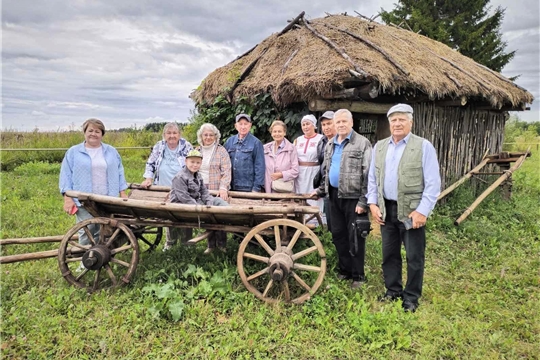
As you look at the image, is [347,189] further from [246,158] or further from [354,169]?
[246,158]

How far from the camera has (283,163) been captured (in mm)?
4812

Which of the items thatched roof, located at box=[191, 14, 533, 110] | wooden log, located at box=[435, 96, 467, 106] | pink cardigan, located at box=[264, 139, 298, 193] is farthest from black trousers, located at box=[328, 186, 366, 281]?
wooden log, located at box=[435, 96, 467, 106]

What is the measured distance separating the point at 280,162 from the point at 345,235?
1399 millimetres

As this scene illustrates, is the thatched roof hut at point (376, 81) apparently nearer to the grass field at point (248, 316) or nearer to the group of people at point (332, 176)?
the group of people at point (332, 176)

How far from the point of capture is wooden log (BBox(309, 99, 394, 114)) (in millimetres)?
5750

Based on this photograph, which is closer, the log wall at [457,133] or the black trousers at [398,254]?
the black trousers at [398,254]

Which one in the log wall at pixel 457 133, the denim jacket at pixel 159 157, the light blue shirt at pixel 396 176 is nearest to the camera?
the light blue shirt at pixel 396 176

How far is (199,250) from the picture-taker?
449 centimetres

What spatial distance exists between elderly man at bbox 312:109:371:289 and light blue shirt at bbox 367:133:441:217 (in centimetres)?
15

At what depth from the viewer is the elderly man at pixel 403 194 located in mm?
3164

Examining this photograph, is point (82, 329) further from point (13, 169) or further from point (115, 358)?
point (13, 169)

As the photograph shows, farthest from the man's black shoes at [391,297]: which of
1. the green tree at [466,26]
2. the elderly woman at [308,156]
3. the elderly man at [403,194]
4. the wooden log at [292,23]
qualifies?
the green tree at [466,26]

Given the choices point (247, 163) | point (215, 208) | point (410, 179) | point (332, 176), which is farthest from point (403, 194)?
point (247, 163)

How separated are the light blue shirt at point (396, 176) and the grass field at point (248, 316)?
1015 millimetres
